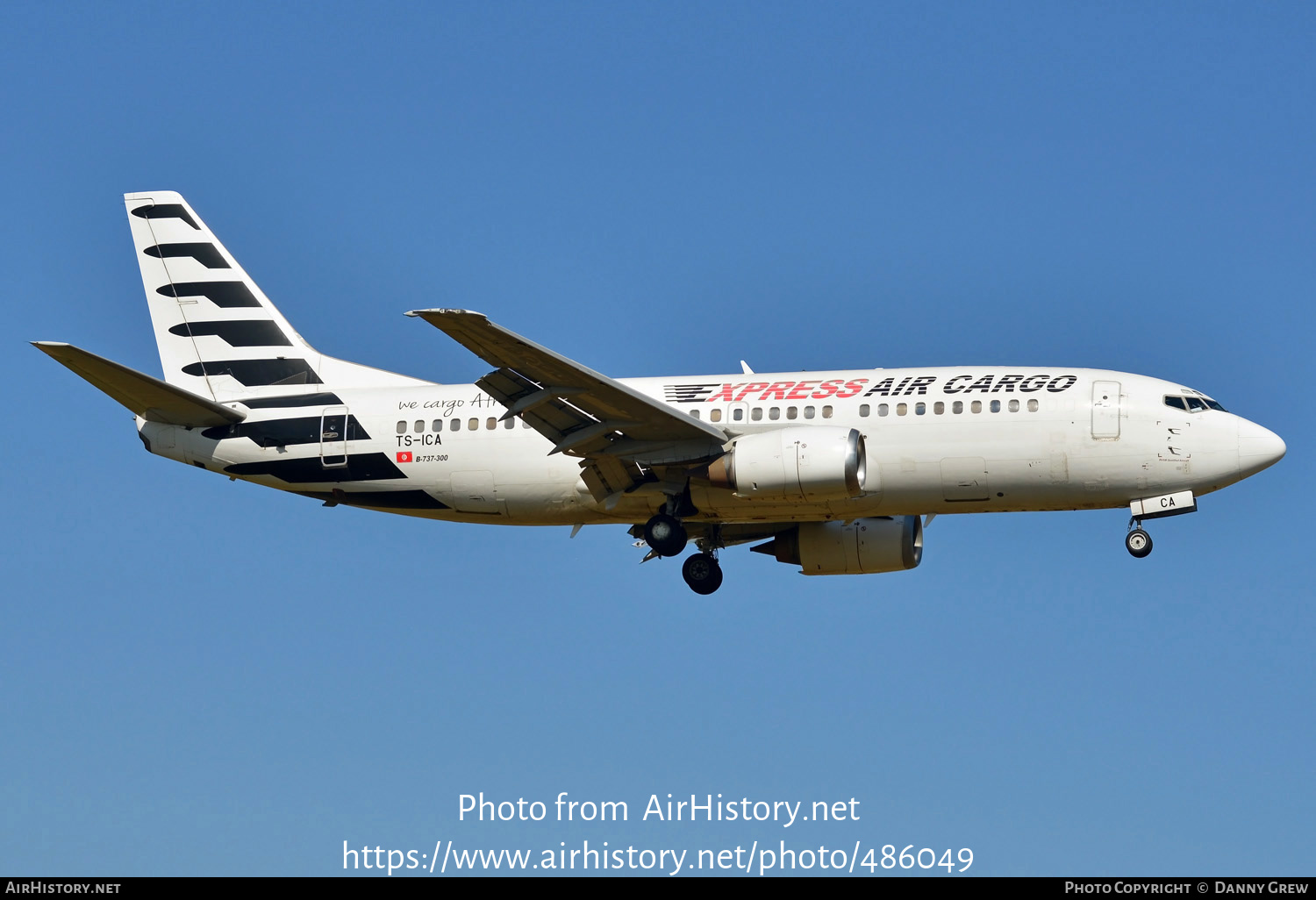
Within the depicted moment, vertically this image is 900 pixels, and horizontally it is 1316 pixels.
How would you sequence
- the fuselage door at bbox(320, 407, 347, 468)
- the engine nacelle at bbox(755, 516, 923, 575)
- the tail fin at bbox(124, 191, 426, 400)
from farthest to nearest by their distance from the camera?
1. the tail fin at bbox(124, 191, 426, 400)
2. the engine nacelle at bbox(755, 516, 923, 575)
3. the fuselage door at bbox(320, 407, 347, 468)

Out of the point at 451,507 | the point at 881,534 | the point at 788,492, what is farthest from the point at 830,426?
the point at 451,507

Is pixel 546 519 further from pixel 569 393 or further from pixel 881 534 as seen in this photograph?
pixel 881 534

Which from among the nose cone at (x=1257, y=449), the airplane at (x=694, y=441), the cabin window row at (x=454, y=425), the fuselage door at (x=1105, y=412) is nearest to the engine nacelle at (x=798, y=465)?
the airplane at (x=694, y=441)

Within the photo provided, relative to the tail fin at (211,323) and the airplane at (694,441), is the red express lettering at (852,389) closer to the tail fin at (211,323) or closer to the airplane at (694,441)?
the airplane at (694,441)

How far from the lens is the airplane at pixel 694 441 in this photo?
34.0m

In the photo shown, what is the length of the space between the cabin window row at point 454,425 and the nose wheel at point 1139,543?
13.7m

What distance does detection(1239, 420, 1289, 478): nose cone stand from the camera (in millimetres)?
34000

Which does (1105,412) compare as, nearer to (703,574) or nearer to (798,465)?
(798,465)

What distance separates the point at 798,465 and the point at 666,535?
3.91 m

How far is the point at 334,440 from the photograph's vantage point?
3759 cm

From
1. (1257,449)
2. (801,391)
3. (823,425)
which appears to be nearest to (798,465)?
(823,425)

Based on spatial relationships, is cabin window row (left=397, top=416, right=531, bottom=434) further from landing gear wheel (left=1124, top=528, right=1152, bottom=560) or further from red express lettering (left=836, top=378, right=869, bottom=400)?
landing gear wheel (left=1124, top=528, right=1152, bottom=560)

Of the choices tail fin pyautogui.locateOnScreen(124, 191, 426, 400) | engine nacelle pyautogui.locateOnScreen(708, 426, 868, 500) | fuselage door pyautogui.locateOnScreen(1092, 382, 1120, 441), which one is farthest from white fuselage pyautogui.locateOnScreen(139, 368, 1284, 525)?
tail fin pyautogui.locateOnScreen(124, 191, 426, 400)

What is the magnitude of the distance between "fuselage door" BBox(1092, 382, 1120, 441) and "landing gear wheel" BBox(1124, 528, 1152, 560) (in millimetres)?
2129
